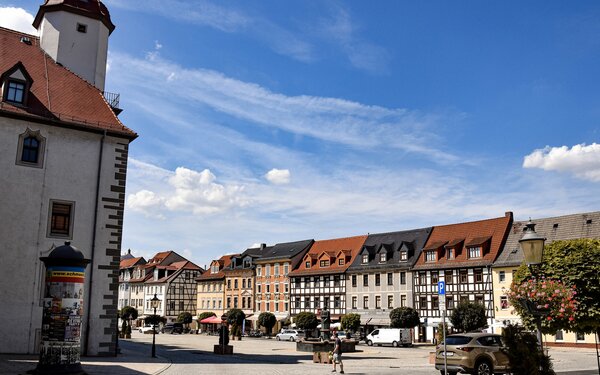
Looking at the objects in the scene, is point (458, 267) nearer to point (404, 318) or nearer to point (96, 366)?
point (404, 318)

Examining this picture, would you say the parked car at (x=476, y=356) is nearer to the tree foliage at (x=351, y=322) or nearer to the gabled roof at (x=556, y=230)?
the gabled roof at (x=556, y=230)

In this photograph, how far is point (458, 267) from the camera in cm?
5666

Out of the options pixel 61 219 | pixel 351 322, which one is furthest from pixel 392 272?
pixel 61 219

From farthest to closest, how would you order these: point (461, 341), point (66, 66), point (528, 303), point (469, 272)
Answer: point (469, 272) → point (66, 66) → point (461, 341) → point (528, 303)

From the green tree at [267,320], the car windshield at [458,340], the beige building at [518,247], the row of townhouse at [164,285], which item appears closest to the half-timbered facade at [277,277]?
the green tree at [267,320]

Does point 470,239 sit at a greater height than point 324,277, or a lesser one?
greater

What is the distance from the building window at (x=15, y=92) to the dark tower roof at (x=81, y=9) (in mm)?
7862

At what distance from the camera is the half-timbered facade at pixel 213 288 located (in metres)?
88.8

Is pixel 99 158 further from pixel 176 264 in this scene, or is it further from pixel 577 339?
pixel 176 264

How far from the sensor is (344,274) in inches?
2709

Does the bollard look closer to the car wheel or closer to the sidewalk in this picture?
the sidewalk

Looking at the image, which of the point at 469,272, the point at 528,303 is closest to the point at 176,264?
the point at 469,272

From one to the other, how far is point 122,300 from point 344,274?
2265 inches

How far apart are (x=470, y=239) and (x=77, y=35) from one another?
138 feet
